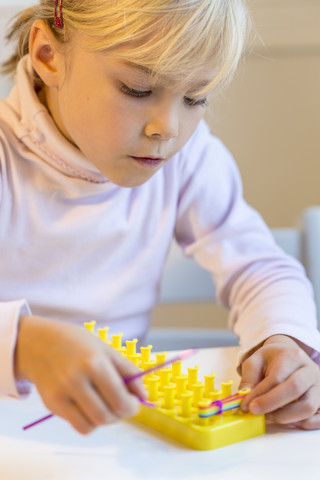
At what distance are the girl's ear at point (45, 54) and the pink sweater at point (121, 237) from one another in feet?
0.17

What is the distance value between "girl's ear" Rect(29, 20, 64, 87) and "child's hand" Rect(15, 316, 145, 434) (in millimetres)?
376

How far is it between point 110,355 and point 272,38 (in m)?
1.16

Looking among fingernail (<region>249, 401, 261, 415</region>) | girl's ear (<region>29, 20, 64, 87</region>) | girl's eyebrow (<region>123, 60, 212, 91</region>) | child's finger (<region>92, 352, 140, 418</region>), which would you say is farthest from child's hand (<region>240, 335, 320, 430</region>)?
girl's ear (<region>29, 20, 64, 87</region>)

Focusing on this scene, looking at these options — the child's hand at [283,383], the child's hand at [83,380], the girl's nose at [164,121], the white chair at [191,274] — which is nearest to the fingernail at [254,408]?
the child's hand at [283,383]

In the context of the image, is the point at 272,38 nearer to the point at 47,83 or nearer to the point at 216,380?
the point at 47,83

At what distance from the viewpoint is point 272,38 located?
1.50 m

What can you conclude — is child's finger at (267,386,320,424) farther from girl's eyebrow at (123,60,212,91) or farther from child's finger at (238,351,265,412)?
girl's eyebrow at (123,60,212,91)

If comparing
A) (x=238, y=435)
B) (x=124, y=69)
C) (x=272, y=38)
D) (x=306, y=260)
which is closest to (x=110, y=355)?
(x=238, y=435)

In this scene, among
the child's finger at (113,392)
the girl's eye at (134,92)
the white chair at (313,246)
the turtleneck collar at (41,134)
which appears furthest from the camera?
the white chair at (313,246)

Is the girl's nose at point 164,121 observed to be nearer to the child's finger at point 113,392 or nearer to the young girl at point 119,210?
the young girl at point 119,210

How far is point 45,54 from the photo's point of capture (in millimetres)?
796

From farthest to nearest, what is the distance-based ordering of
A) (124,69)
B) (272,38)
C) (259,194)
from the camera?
1. (259,194)
2. (272,38)
3. (124,69)

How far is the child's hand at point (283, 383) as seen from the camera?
0.61 meters

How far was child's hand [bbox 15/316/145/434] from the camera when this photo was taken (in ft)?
1.54
